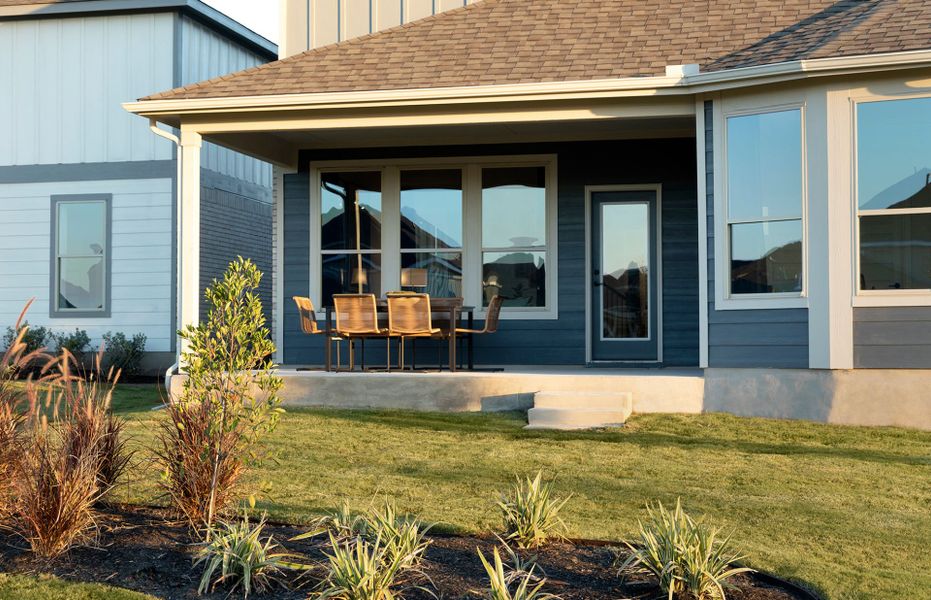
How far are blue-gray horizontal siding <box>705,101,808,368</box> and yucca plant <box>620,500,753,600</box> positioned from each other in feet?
16.8

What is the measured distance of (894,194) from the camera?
8.62 metres

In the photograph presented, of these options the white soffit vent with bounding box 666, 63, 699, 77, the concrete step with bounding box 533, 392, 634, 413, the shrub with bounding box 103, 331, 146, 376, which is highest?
the white soffit vent with bounding box 666, 63, 699, 77

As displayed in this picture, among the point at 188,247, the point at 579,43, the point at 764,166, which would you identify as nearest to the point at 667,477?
the point at 764,166

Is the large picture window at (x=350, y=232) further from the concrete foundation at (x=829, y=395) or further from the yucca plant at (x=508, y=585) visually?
the yucca plant at (x=508, y=585)

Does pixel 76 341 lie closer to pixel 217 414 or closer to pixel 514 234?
pixel 514 234

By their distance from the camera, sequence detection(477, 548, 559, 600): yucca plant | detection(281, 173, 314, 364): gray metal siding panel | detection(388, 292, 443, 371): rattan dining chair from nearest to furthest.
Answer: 1. detection(477, 548, 559, 600): yucca plant
2. detection(388, 292, 443, 371): rattan dining chair
3. detection(281, 173, 314, 364): gray metal siding panel

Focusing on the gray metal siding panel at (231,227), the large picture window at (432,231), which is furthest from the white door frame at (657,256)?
the gray metal siding panel at (231,227)

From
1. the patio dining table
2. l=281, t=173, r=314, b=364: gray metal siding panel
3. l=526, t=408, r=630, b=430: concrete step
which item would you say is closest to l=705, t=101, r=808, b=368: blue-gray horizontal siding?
l=526, t=408, r=630, b=430: concrete step

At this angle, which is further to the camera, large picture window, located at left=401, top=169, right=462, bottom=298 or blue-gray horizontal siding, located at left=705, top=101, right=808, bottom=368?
large picture window, located at left=401, top=169, right=462, bottom=298

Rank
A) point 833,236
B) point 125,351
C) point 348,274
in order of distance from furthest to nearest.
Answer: point 125,351 → point 348,274 → point 833,236

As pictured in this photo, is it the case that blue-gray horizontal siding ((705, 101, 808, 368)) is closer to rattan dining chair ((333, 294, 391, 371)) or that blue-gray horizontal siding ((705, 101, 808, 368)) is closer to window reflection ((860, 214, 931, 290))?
window reflection ((860, 214, 931, 290))

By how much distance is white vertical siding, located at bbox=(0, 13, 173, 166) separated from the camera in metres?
15.1

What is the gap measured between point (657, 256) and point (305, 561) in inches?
315

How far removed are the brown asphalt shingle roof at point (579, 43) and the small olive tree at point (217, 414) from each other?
5657mm
